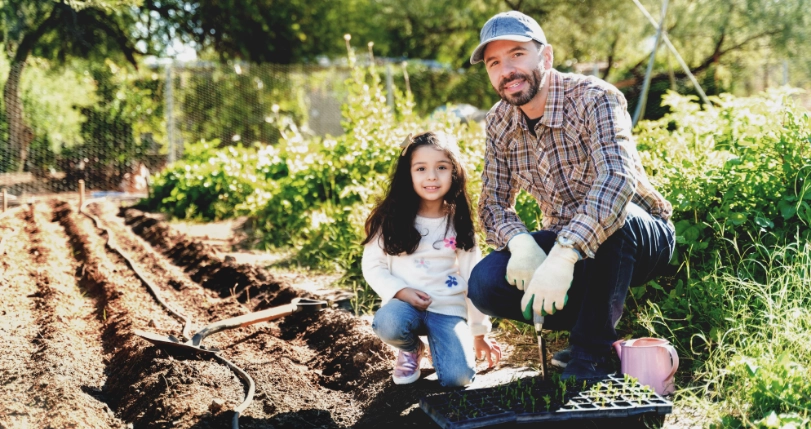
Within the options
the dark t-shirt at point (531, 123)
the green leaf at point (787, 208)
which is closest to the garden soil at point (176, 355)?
the dark t-shirt at point (531, 123)

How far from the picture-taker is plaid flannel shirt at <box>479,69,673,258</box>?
8.33 ft

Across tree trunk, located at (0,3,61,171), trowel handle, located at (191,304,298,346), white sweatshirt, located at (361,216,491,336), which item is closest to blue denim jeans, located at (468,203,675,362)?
white sweatshirt, located at (361,216,491,336)

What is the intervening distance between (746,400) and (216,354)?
204 cm

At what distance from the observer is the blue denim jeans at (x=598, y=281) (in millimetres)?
2623

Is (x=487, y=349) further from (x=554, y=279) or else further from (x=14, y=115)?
(x=14, y=115)

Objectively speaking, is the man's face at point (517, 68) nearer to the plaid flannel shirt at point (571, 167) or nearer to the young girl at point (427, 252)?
the plaid flannel shirt at point (571, 167)

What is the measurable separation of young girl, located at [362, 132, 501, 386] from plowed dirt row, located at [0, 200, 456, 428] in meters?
0.23

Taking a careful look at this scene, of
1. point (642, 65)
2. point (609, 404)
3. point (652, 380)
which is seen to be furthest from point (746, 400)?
point (642, 65)

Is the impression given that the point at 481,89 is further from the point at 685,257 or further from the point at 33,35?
the point at 685,257

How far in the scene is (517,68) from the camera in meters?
2.78

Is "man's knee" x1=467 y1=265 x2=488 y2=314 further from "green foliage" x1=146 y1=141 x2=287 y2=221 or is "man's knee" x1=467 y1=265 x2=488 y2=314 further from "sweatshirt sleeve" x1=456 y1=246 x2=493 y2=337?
"green foliage" x1=146 y1=141 x2=287 y2=221

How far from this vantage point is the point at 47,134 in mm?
11031

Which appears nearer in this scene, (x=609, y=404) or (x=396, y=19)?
(x=609, y=404)

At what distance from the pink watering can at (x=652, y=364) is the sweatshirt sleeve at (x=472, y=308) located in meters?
0.59
